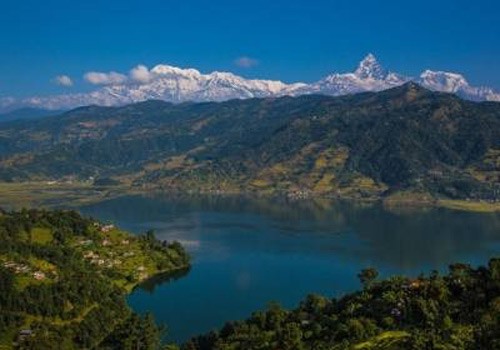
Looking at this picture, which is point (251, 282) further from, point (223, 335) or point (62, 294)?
point (223, 335)

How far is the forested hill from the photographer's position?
103562 mm

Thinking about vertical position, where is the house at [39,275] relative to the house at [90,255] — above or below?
Result: below

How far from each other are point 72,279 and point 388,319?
7033cm

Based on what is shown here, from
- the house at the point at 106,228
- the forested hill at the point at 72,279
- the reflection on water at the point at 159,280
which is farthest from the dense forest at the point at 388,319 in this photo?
the house at the point at 106,228

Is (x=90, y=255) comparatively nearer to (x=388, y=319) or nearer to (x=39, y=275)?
(x=39, y=275)

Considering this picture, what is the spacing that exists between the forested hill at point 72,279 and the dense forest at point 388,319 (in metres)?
16.5

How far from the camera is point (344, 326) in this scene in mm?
77562

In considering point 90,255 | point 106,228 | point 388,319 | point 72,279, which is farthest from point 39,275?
point 388,319

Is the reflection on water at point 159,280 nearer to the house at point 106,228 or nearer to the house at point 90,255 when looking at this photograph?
the house at point 90,255

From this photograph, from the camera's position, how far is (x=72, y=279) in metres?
131

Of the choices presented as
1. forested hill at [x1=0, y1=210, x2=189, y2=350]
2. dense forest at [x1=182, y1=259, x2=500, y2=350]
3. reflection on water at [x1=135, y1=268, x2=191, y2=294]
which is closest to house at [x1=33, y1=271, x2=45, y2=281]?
forested hill at [x1=0, y1=210, x2=189, y2=350]

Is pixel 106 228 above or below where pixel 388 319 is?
above

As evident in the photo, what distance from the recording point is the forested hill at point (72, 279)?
10356cm

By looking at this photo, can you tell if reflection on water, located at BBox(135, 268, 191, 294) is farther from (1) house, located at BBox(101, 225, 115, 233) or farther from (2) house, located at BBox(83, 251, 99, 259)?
(1) house, located at BBox(101, 225, 115, 233)
